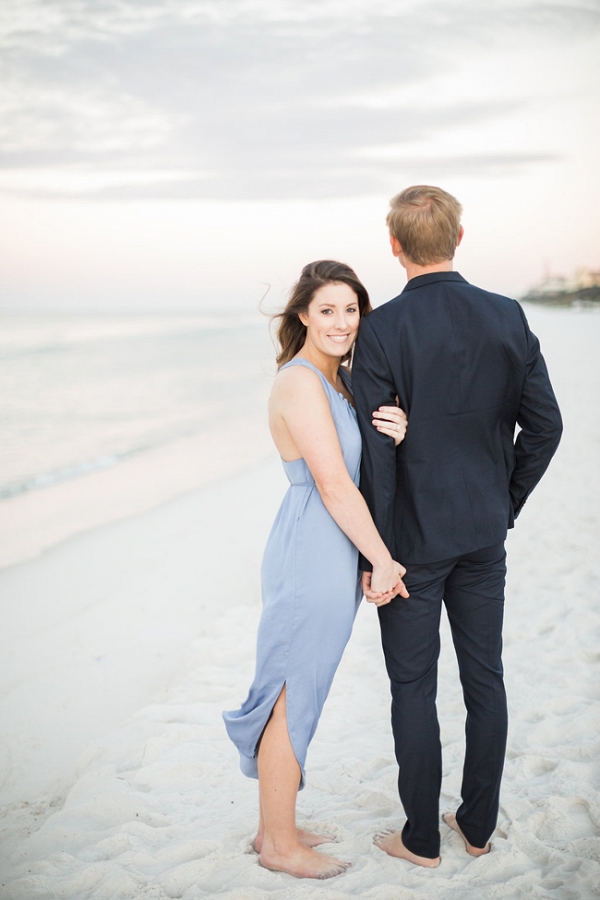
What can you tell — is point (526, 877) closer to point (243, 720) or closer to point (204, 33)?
point (243, 720)

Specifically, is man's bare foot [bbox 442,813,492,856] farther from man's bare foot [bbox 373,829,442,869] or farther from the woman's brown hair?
the woman's brown hair

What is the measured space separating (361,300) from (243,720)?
153cm

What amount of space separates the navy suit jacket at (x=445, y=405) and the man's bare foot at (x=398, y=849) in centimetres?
107

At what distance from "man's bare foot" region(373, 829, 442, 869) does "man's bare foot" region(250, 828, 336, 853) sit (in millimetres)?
180

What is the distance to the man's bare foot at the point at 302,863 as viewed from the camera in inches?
91.2

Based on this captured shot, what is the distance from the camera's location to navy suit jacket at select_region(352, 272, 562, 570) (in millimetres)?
2043

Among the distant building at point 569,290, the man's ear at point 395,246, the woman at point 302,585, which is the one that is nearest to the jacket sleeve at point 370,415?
the woman at point 302,585

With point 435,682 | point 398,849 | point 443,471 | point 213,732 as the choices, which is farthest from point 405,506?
point 213,732

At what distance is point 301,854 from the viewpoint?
2359 millimetres

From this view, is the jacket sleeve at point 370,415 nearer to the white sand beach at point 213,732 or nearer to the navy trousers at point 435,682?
the navy trousers at point 435,682

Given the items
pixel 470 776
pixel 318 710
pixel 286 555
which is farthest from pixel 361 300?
pixel 470 776

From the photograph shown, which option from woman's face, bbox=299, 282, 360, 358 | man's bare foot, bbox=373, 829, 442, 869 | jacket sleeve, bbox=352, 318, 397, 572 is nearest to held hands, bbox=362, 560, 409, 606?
jacket sleeve, bbox=352, 318, 397, 572

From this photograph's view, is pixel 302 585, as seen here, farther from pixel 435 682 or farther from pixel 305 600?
pixel 435 682

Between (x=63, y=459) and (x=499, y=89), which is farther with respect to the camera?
(x=499, y=89)
